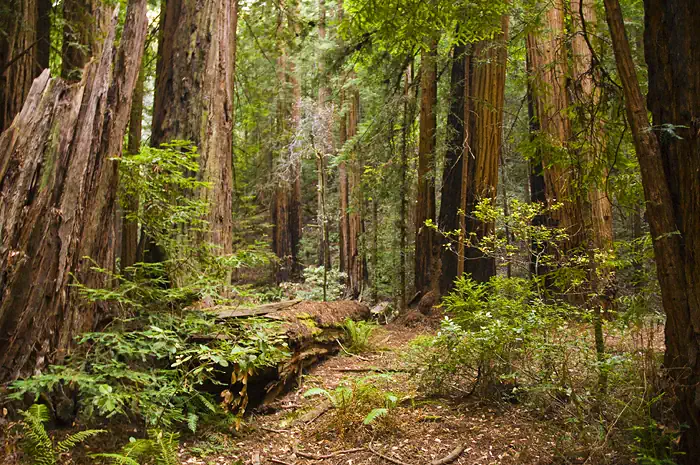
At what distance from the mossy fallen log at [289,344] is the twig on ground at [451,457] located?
1.53 meters

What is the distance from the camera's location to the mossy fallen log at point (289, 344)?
4.32 metres

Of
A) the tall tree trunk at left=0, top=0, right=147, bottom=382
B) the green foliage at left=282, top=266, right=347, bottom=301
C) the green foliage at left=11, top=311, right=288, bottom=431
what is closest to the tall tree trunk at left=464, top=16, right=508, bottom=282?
the green foliage at left=11, top=311, right=288, bottom=431

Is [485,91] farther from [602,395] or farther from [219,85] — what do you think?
[602,395]

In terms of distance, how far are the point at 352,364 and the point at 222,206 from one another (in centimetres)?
293

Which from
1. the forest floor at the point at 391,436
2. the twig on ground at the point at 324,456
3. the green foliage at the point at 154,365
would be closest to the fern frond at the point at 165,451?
the green foliage at the point at 154,365

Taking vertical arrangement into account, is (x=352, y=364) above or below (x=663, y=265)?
below

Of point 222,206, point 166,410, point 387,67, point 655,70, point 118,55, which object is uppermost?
point 387,67

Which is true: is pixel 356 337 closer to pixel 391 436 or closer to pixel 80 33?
pixel 391 436

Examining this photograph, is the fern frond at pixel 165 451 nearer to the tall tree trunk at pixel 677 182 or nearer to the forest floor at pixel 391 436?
the forest floor at pixel 391 436

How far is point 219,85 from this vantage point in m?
6.03

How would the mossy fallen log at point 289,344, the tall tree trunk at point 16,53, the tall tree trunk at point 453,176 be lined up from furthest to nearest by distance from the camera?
the tall tree trunk at point 453,176
the tall tree trunk at point 16,53
the mossy fallen log at point 289,344

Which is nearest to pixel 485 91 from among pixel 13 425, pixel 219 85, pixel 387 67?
pixel 387 67

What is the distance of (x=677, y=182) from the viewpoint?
2.77 m

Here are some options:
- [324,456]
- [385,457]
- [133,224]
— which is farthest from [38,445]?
[133,224]
